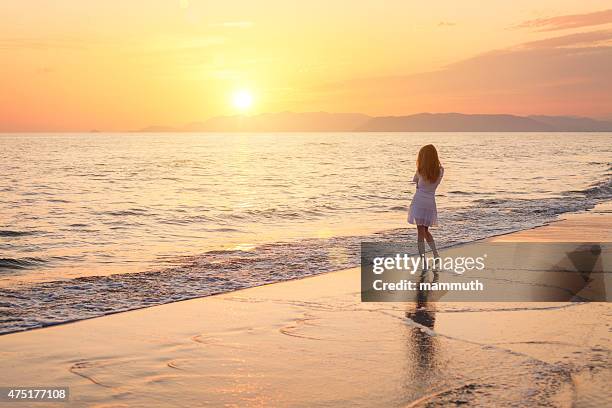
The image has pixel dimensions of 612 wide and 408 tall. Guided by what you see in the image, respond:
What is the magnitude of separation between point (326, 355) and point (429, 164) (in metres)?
5.12

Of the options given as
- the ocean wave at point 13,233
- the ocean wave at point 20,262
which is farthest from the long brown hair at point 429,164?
the ocean wave at point 13,233

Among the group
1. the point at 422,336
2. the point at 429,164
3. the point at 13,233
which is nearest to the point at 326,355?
the point at 422,336

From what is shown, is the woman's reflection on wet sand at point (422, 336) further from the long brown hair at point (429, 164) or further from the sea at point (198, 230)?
the sea at point (198, 230)

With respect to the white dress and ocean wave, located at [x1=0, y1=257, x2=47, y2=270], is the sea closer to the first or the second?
ocean wave, located at [x1=0, y1=257, x2=47, y2=270]

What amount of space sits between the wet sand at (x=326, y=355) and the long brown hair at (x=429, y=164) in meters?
2.91

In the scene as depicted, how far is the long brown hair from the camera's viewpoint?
1045 cm

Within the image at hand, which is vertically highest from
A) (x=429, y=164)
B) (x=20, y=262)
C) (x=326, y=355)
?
(x=429, y=164)

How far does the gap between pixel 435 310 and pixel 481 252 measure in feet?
17.7

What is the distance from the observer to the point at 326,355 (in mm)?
6199

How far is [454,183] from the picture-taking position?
4216cm

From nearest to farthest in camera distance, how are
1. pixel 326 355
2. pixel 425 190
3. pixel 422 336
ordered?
1. pixel 326 355
2. pixel 422 336
3. pixel 425 190

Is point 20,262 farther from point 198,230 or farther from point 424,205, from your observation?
point 424,205

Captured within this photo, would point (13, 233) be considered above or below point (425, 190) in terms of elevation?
below

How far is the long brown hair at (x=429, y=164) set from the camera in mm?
10445
